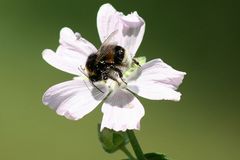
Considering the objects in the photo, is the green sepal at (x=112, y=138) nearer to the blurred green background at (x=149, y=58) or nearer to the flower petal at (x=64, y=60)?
the flower petal at (x=64, y=60)

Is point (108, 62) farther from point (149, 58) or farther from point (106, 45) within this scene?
point (149, 58)

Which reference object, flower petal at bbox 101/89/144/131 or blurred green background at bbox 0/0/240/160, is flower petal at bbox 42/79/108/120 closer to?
flower petal at bbox 101/89/144/131

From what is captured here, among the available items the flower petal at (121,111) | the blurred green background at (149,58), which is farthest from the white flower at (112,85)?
the blurred green background at (149,58)

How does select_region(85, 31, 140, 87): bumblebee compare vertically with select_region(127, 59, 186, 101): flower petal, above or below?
above

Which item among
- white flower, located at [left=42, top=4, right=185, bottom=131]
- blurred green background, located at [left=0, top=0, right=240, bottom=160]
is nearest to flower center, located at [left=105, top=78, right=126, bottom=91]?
white flower, located at [left=42, top=4, right=185, bottom=131]

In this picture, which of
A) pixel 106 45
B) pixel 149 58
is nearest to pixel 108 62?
pixel 106 45

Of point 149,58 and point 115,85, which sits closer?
point 115,85
